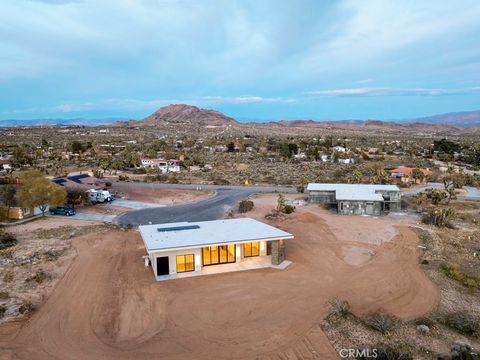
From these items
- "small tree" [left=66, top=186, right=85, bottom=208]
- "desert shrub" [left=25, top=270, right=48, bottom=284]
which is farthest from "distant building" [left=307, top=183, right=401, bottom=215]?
"desert shrub" [left=25, top=270, right=48, bottom=284]

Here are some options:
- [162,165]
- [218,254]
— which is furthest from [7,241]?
[162,165]

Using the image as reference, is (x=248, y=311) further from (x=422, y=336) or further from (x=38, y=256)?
(x=38, y=256)

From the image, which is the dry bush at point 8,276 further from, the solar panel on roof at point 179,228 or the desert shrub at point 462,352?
the desert shrub at point 462,352

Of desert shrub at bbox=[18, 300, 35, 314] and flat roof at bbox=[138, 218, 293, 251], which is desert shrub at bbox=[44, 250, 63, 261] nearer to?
flat roof at bbox=[138, 218, 293, 251]

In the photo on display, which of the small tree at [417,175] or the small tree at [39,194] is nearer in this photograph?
the small tree at [39,194]

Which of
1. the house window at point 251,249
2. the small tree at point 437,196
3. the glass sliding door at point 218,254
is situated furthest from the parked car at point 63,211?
the small tree at point 437,196

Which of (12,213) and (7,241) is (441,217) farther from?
(12,213)
